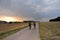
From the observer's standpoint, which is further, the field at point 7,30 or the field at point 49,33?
the field at point 7,30

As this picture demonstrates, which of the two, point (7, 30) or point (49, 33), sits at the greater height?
point (7, 30)

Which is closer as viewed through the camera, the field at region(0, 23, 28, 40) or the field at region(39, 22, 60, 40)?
the field at region(39, 22, 60, 40)

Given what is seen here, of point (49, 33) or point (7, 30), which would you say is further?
point (7, 30)
